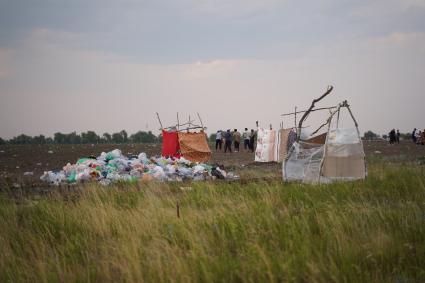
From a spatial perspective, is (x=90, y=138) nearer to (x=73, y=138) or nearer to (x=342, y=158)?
(x=73, y=138)

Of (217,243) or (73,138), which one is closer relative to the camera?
(217,243)

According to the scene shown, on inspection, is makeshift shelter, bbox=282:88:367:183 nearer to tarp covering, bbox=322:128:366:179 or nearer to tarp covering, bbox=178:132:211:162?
tarp covering, bbox=322:128:366:179

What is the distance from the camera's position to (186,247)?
172 inches

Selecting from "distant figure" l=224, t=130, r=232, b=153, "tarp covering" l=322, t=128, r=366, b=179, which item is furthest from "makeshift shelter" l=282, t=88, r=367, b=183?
"distant figure" l=224, t=130, r=232, b=153

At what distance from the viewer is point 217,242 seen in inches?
173

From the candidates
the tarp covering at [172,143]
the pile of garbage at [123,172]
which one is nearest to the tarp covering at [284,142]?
the tarp covering at [172,143]

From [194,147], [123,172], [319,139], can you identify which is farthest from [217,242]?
[194,147]

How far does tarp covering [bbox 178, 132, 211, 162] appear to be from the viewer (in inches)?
620

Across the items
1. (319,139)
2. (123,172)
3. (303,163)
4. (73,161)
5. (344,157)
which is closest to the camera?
(344,157)

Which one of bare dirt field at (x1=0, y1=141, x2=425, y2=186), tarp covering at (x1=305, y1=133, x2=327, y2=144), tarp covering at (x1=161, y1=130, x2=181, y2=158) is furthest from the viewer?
tarp covering at (x1=161, y1=130, x2=181, y2=158)

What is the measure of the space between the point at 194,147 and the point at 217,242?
37.9ft

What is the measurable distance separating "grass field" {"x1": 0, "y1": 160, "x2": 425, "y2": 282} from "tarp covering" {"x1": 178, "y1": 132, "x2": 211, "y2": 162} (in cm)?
903

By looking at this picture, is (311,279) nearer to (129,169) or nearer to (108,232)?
(108,232)

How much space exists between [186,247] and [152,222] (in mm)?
932
